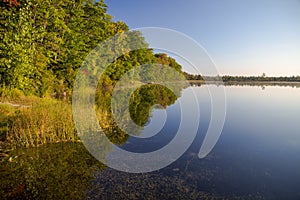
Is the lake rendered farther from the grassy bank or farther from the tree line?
the tree line

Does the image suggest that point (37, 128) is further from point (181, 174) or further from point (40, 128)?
point (181, 174)

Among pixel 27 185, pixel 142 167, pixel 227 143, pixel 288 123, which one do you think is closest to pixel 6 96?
pixel 27 185

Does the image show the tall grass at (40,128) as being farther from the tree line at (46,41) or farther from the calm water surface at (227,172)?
the tree line at (46,41)

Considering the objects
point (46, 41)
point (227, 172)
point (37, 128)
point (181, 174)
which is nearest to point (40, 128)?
point (37, 128)

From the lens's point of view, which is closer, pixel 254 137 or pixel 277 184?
pixel 277 184

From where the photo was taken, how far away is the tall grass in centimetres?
825

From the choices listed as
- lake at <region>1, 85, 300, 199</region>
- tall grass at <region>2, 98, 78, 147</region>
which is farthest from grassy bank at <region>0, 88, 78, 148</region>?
lake at <region>1, 85, 300, 199</region>

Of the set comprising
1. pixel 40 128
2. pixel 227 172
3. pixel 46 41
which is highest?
pixel 46 41

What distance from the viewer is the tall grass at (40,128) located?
27.1ft

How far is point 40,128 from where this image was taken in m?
8.67

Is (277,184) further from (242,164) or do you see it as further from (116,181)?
(116,181)

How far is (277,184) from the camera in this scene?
616 centimetres

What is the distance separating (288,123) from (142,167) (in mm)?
12715

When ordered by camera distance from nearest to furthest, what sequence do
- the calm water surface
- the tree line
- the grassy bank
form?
the calm water surface
the grassy bank
the tree line
